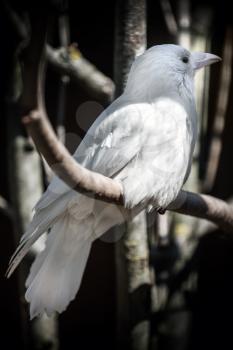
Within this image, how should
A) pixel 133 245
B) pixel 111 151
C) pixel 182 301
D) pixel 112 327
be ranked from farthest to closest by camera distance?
pixel 112 327, pixel 182 301, pixel 133 245, pixel 111 151

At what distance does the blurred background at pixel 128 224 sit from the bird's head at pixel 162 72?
0.26 feet

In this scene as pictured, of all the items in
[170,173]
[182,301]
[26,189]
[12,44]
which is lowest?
[182,301]

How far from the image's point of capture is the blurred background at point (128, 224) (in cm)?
251

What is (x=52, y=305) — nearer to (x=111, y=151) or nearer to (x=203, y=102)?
(x=111, y=151)

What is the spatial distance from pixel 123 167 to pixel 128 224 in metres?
0.46

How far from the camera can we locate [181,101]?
2.21 metres

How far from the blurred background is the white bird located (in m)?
0.19

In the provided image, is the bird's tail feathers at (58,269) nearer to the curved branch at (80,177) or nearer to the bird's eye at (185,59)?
the curved branch at (80,177)

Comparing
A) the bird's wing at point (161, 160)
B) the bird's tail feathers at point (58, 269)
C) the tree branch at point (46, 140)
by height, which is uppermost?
the tree branch at point (46, 140)

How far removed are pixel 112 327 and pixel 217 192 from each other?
3.50ft

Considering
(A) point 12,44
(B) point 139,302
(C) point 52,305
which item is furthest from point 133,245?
(A) point 12,44

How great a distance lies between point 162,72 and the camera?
2.27m

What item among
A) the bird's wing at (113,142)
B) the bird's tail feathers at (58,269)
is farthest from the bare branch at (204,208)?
the bird's tail feathers at (58,269)

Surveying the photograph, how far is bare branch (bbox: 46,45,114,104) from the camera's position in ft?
8.57
